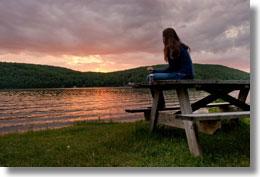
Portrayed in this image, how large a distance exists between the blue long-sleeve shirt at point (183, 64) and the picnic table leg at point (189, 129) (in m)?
0.42

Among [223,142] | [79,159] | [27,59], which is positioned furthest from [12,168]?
[223,142]

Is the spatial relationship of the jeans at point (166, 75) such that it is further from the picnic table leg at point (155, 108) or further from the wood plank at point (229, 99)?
the wood plank at point (229, 99)

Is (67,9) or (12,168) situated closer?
(12,168)

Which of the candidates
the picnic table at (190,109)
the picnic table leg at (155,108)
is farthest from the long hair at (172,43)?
the picnic table leg at (155,108)

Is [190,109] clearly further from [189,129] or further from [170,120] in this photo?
[170,120]

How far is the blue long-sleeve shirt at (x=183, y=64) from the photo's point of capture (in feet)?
19.2

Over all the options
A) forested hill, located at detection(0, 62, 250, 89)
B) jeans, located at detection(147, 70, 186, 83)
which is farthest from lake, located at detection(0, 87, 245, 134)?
jeans, located at detection(147, 70, 186, 83)

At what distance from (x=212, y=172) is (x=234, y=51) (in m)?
2.45

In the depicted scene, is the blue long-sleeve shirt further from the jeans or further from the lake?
the lake

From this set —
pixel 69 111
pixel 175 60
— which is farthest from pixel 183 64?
pixel 69 111

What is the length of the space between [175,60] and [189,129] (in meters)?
1.18

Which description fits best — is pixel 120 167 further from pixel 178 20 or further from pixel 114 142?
pixel 178 20

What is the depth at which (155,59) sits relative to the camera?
7.03m

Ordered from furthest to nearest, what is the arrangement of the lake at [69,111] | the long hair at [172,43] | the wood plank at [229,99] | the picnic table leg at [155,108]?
the lake at [69,111] → the wood plank at [229,99] → the picnic table leg at [155,108] → the long hair at [172,43]
